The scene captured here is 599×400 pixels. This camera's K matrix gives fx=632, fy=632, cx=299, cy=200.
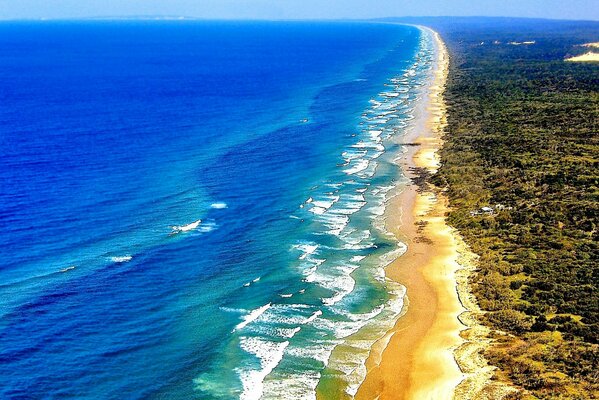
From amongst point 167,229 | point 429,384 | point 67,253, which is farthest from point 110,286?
point 429,384

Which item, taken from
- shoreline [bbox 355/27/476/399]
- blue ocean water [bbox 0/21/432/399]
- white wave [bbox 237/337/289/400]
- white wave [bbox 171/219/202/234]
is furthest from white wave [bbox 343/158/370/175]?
white wave [bbox 237/337/289/400]

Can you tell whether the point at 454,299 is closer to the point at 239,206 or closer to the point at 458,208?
the point at 458,208

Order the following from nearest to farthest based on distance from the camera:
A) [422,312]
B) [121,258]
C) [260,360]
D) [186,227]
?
[260,360], [422,312], [121,258], [186,227]

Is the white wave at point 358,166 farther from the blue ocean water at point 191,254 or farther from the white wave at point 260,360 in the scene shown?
the white wave at point 260,360

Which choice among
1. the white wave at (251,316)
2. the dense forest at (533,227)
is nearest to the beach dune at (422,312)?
the dense forest at (533,227)

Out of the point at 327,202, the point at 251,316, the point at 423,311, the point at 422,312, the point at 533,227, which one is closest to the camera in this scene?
the point at 251,316

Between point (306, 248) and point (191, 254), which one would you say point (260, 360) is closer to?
point (191, 254)

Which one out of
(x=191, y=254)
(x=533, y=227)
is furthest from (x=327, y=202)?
(x=533, y=227)
